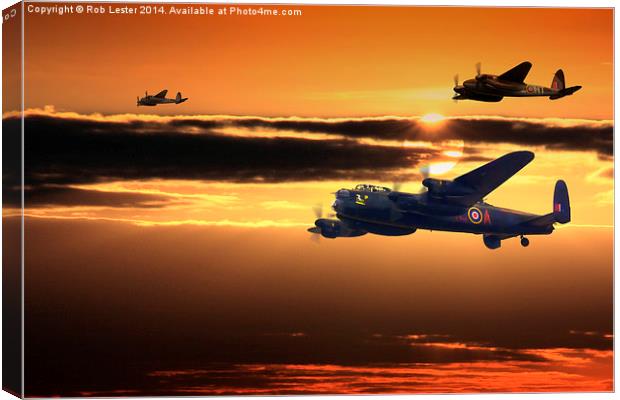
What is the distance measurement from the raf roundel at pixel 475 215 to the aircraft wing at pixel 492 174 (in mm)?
366

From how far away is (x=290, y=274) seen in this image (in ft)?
85.0

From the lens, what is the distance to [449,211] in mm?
26781

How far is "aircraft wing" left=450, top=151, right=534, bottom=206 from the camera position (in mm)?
26016

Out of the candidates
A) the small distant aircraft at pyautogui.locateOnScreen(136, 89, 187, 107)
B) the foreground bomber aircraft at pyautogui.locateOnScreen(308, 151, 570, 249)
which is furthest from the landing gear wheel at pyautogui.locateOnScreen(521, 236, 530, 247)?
the small distant aircraft at pyautogui.locateOnScreen(136, 89, 187, 107)

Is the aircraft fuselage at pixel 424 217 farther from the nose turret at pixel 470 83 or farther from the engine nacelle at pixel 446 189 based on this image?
the nose turret at pixel 470 83

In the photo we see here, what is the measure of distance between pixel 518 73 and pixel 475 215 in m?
2.82

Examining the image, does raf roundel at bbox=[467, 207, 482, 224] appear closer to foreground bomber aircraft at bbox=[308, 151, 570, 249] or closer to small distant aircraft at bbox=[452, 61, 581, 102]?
foreground bomber aircraft at bbox=[308, 151, 570, 249]

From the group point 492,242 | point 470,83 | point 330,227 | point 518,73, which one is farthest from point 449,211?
point 518,73

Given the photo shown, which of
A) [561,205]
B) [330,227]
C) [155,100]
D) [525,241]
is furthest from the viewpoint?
[525,241]

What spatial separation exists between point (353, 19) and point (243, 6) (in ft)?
6.68

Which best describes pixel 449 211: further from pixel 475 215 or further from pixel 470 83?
pixel 470 83

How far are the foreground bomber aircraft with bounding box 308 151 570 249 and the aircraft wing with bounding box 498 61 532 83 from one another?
1369 millimetres

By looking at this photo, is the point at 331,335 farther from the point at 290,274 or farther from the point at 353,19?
the point at 353,19

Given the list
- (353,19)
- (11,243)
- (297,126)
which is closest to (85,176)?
(11,243)
